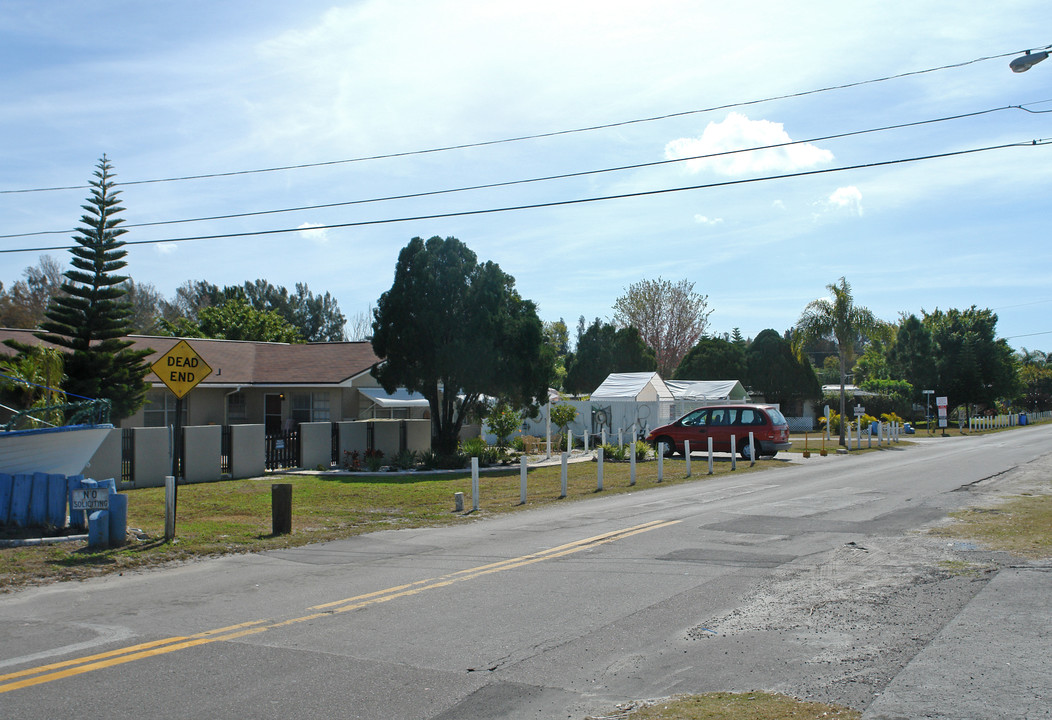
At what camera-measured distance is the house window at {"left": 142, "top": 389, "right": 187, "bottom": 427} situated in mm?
27375

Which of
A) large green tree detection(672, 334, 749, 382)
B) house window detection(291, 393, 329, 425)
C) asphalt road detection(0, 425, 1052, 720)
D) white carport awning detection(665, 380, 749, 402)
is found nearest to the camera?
asphalt road detection(0, 425, 1052, 720)

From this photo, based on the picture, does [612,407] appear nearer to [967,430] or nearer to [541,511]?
[541,511]

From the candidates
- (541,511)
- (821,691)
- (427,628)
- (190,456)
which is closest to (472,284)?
(190,456)

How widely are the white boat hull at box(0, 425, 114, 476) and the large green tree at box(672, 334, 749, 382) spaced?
4425cm

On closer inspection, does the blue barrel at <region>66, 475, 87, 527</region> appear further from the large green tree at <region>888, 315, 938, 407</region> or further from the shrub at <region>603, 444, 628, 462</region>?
the large green tree at <region>888, 315, 938, 407</region>

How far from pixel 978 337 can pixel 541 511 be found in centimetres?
5969

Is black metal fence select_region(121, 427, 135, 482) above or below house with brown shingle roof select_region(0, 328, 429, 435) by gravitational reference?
below

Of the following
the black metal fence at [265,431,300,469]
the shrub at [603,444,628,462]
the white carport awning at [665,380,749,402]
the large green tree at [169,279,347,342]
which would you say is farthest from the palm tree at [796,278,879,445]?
the large green tree at [169,279,347,342]

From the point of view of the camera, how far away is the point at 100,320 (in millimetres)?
24281

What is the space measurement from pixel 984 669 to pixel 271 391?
2697 centimetres

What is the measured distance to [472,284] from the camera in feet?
85.0

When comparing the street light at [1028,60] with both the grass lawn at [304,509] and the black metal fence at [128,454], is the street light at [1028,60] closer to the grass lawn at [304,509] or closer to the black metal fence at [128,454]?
the grass lawn at [304,509]

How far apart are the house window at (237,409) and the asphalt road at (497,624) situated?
61.3 ft

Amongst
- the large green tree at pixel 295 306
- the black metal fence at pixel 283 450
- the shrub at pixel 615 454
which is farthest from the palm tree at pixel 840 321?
the large green tree at pixel 295 306
